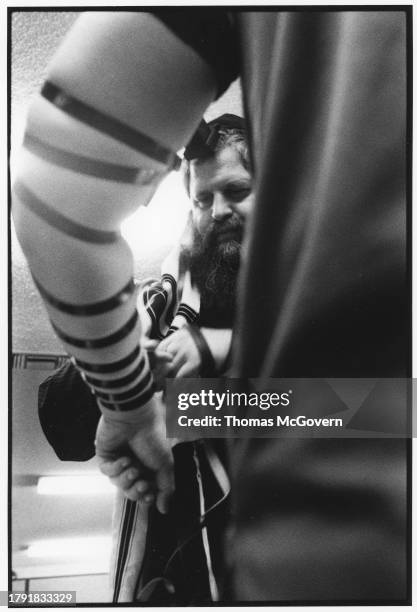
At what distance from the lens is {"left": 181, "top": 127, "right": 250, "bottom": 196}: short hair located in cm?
97

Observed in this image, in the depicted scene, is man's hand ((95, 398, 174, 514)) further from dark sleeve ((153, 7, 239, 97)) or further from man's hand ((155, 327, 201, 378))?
dark sleeve ((153, 7, 239, 97))

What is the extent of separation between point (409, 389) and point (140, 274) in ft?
1.55

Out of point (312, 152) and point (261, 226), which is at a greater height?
point (312, 152)

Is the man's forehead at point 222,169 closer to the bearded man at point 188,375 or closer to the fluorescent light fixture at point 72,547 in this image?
the bearded man at point 188,375

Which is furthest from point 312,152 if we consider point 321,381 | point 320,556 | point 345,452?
point 320,556

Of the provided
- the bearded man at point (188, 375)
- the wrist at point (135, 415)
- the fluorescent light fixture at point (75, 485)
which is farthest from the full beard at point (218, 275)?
the fluorescent light fixture at point (75, 485)

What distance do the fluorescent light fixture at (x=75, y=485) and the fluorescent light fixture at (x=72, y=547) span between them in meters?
0.07

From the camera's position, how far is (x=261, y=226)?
38.1 inches

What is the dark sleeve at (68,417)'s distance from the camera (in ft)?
3.22

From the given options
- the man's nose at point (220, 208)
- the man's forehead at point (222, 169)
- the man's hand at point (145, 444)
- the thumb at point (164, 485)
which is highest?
the man's forehead at point (222, 169)

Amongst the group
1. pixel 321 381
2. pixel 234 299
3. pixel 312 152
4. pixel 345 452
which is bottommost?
pixel 345 452

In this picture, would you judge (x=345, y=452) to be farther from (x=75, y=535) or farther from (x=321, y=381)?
(x=75, y=535)

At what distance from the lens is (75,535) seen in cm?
98

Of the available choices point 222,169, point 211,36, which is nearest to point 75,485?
point 222,169
